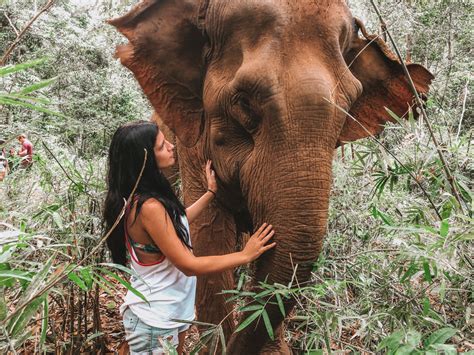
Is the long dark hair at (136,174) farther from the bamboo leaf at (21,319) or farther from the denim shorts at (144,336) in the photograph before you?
the bamboo leaf at (21,319)

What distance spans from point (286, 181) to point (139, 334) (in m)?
1.08

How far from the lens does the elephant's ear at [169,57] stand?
9.80 feet

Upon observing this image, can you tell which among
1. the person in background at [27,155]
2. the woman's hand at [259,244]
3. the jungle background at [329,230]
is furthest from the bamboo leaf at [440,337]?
the person in background at [27,155]

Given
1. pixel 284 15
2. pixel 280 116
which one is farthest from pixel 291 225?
pixel 284 15

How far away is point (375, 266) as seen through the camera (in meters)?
2.50

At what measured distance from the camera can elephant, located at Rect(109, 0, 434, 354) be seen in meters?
2.29

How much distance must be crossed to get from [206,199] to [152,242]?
2.34 feet

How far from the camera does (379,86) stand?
3398 millimetres

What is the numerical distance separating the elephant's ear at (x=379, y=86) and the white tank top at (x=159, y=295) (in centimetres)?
156

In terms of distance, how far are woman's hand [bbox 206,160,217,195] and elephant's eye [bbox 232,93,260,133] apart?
20.3 inches

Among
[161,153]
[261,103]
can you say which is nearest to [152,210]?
[161,153]

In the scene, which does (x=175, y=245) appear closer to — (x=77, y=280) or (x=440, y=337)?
(x=77, y=280)

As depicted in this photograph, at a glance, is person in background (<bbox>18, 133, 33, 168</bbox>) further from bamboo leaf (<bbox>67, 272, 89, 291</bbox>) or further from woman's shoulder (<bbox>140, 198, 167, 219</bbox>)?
bamboo leaf (<bbox>67, 272, 89, 291</bbox>)

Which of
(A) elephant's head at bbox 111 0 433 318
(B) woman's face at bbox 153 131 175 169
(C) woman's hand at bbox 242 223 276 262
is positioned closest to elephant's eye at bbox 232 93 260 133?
(A) elephant's head at bbox 111 0 433 318
